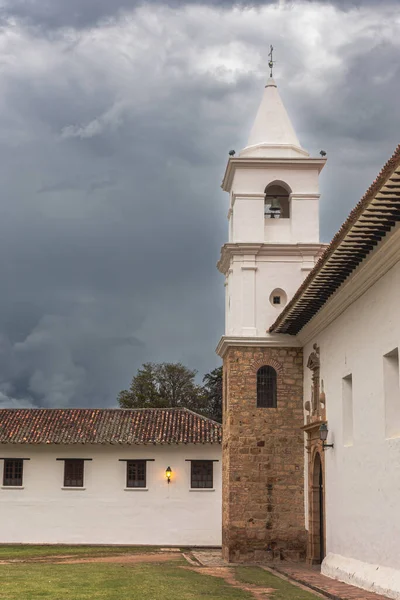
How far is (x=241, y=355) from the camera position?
1981 cm

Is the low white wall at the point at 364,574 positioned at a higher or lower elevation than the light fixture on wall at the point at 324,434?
lower

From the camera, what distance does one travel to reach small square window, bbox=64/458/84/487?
1114 inches

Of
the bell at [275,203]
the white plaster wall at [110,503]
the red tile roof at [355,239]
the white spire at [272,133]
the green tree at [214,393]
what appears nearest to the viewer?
the red tile roof at [355,239]

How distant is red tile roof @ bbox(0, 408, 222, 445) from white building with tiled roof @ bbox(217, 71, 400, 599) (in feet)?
24.2

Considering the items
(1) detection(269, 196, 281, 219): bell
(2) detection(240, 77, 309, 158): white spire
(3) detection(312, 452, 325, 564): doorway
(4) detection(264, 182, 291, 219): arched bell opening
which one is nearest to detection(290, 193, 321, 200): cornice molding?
(4) detection(264, 182, 291, 219): arched bell opening

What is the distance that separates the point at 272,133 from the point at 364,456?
35.5ft

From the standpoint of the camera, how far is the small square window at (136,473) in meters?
28.1

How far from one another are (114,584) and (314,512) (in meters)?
6.28

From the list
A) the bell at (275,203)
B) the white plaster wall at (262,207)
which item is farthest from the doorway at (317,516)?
the bell at (275,203)

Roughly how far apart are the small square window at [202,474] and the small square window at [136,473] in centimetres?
170

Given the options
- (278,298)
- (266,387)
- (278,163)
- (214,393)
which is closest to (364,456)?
(266,387)

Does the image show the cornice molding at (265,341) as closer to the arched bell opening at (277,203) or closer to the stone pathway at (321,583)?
the arched bell opening at (277,203)

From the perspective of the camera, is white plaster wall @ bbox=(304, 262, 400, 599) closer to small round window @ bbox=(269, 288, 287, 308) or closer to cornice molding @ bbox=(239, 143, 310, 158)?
small round window @ bbox=(269, 288, 287, 308)

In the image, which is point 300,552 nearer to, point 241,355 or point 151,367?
point 241,355
